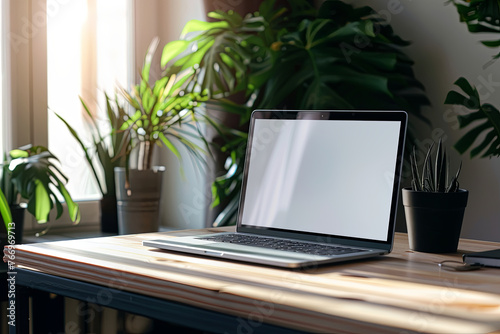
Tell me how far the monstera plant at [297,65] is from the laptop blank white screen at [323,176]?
Result: 0.54 m

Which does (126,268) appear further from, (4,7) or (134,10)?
(134,10)

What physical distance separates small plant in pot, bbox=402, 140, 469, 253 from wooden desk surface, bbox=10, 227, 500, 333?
0.04 meters

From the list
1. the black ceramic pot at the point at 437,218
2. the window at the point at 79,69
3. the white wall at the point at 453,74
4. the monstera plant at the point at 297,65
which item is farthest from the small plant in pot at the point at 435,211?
the window at the point at 79,69

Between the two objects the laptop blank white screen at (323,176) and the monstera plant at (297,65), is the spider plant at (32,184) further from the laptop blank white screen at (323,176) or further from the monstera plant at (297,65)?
the laptop blank white screen at (323,176)

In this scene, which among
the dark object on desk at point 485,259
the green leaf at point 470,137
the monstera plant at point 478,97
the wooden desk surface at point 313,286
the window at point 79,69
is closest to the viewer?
the wooden desk surface at point 313,286

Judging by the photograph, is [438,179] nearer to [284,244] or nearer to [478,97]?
[284,244]

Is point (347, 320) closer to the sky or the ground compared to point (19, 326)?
closer to the sky

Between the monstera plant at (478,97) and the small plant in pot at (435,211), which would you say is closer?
the small plant in pot at (435,211)

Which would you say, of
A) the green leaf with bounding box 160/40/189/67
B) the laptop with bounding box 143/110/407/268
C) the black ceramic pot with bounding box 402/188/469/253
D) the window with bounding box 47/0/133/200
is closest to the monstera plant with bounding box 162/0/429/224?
the green leaf with bounding box 160/40/189/67

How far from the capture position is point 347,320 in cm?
60

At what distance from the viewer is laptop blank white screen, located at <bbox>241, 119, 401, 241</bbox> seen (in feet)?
3.28

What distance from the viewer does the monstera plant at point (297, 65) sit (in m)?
1.70

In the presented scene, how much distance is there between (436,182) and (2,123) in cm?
134

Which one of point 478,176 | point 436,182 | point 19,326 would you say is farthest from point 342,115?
point 478,176
